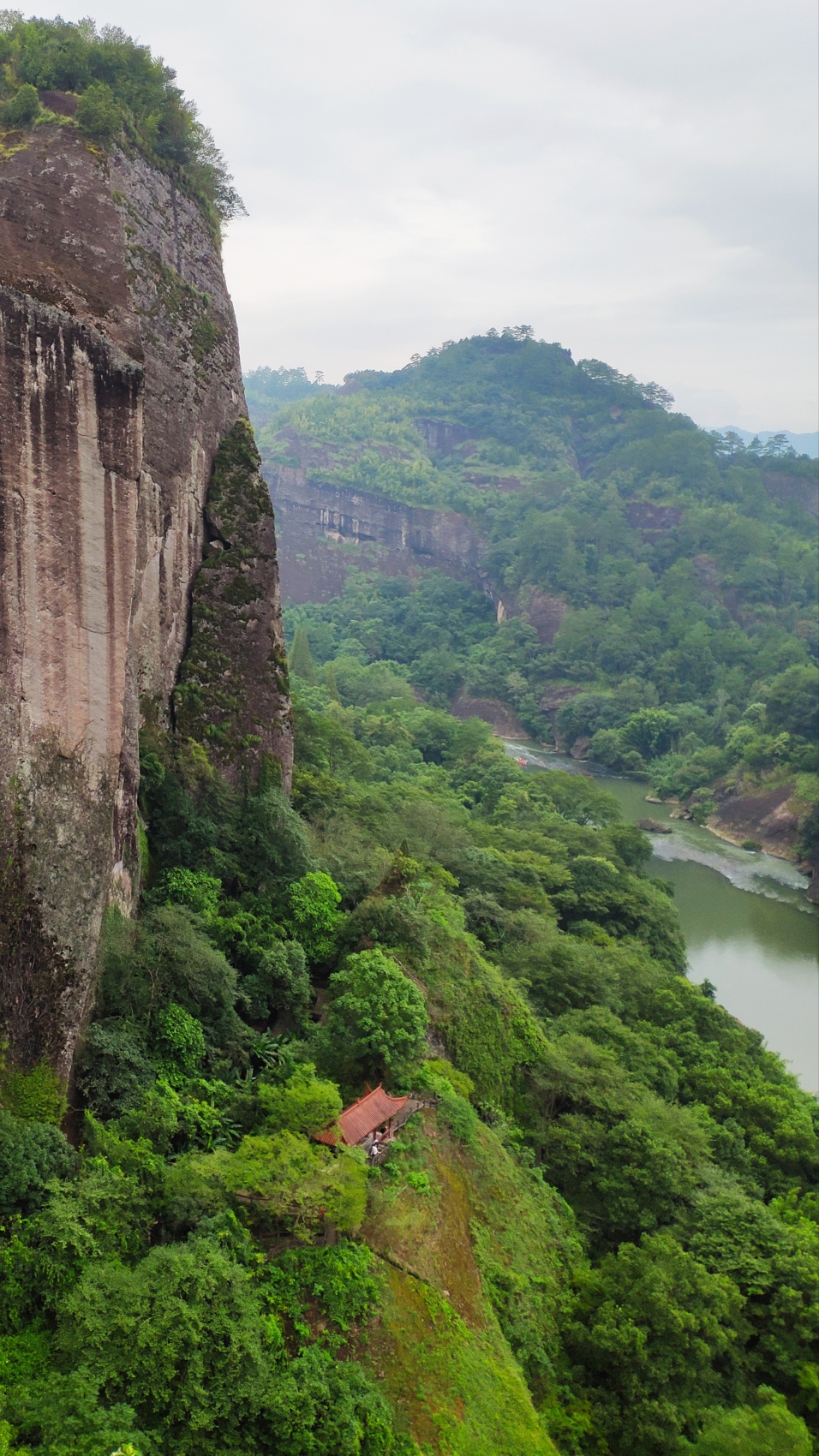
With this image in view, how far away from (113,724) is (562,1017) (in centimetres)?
1054

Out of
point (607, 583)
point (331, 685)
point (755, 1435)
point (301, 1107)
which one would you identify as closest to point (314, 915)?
point (301, 1107)

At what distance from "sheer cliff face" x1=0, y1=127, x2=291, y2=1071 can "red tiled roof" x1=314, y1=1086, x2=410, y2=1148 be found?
10.2ft

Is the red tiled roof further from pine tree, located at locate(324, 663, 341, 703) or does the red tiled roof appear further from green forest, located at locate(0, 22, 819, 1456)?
pine tree, located at locate(324, 663, 341, 703)

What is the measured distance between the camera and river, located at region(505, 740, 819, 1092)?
25.3 m

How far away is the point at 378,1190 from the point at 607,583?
61.8 metres

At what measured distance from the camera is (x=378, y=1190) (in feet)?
36.2

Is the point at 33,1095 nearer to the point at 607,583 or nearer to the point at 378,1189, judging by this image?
the point at 378,1189

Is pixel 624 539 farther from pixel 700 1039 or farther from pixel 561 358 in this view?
pixel 700 1039

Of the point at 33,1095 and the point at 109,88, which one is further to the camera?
the point at 109,88

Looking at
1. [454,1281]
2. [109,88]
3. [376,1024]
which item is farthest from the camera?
[109,88]

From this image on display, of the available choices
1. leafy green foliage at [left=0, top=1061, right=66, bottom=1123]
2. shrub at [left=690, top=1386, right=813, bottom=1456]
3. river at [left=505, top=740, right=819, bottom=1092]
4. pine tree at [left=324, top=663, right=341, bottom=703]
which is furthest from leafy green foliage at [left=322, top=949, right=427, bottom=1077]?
pine tree at [left=324, top=663, right=341, bottom=703]

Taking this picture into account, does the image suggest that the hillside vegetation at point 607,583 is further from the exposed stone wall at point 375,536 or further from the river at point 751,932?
the river at point 751,932

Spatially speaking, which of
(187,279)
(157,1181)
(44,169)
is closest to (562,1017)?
(157,1181)

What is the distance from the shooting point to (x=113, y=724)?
1165 cm
